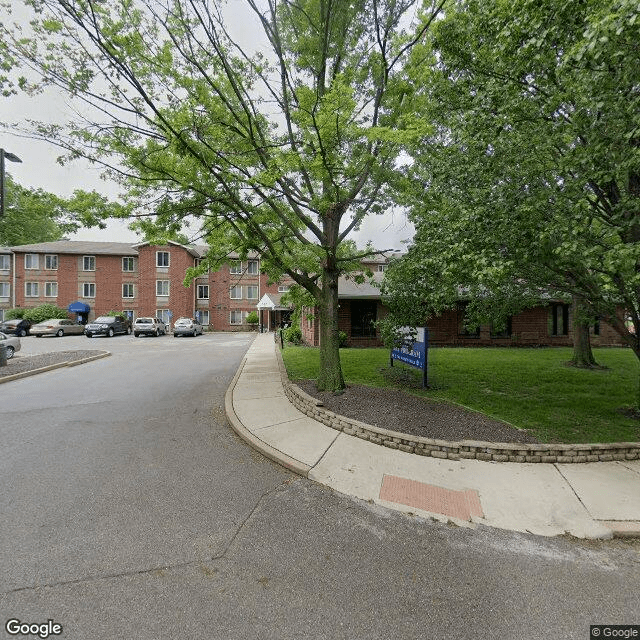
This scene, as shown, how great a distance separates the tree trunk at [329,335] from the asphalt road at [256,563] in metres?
3.27

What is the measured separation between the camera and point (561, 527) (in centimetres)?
336

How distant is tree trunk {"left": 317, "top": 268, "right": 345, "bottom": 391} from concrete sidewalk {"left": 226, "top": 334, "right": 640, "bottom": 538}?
6.42ft

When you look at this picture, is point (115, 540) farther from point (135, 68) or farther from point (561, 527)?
point (135, 68)

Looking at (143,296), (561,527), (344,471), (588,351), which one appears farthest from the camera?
(143,296)

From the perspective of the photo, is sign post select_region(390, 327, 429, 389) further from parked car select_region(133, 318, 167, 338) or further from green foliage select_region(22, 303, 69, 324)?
green foliage select_region(22, 303, 69, 324)

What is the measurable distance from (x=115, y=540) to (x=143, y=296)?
37022mm

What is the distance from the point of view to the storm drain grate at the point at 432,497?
3.61 m

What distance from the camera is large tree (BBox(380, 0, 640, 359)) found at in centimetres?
411

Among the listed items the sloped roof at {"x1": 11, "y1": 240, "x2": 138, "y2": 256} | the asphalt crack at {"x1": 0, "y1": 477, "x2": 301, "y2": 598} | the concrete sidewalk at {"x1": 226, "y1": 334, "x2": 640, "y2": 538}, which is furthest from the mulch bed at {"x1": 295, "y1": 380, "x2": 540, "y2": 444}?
the sloped roof at {"x1": 11, "y1": 240, "x2": 138, "y2": 256}

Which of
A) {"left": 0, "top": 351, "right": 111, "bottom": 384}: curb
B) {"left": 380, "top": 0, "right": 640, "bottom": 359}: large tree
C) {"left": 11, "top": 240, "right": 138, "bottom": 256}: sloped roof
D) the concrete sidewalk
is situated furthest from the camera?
{"left": 11, "top": 240, "right": 138, "bottom": 256}: sloped roof

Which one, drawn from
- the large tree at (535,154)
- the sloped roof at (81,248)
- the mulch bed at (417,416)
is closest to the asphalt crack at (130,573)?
the mulch bed at (417,416)

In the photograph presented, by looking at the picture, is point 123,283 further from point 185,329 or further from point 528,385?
point 528,385

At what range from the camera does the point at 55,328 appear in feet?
87.4

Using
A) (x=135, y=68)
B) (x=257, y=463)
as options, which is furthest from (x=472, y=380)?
(x=135, y=68)
